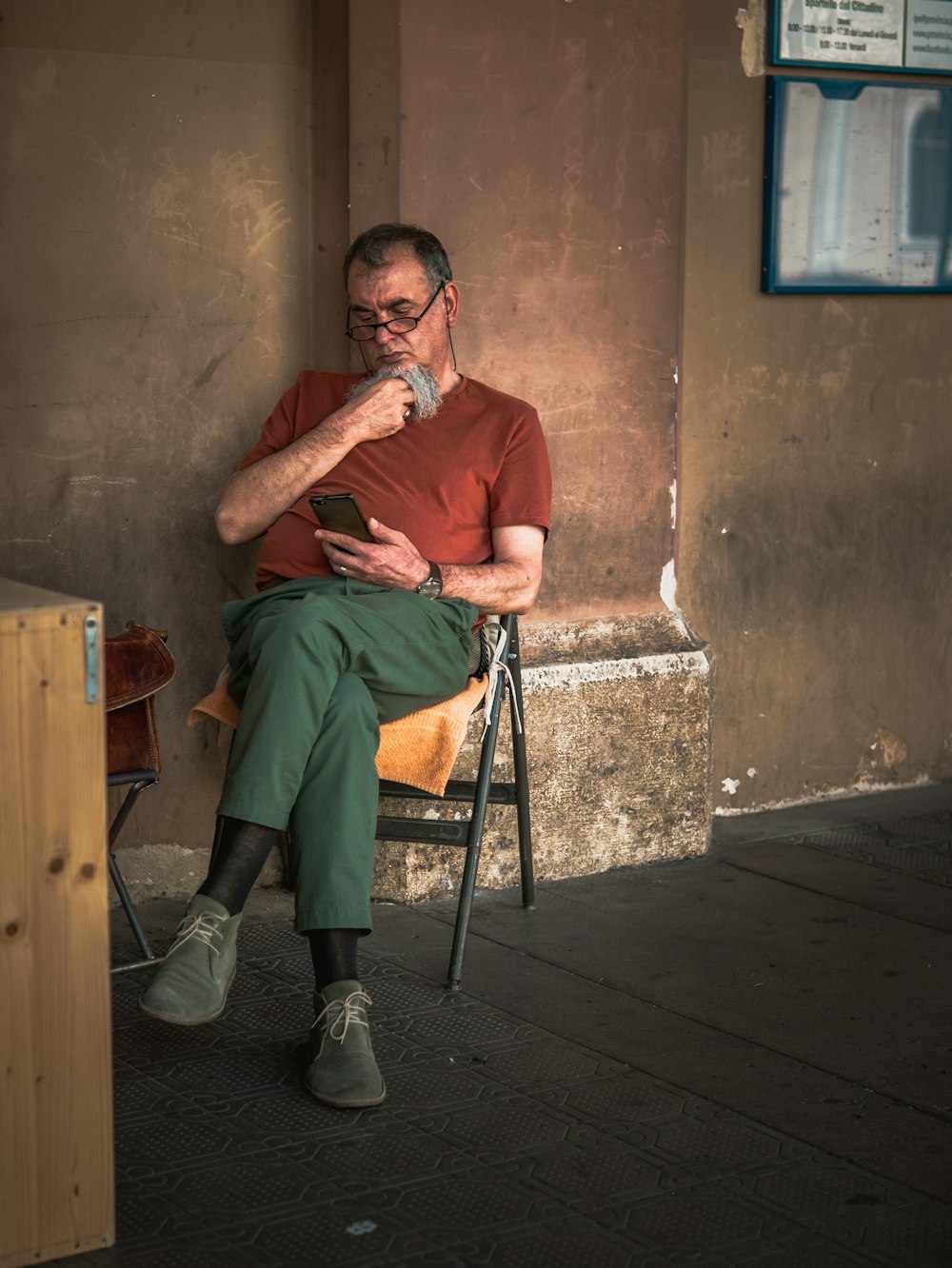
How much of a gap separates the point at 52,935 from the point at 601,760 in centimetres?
230

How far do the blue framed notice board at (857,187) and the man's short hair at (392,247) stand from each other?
56.7 inches

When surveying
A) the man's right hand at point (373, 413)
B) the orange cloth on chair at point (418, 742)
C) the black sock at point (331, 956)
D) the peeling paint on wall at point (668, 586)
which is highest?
the man's right hand at point (373, 413)

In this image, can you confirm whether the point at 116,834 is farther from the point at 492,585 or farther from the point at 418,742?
the point at 492,585

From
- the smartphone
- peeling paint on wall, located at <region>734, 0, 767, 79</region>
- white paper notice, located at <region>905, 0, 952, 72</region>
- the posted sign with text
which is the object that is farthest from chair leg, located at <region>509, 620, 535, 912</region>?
white paper notice, located at <region>905, 0, 952, 72</region>

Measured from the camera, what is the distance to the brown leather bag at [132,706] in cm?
348

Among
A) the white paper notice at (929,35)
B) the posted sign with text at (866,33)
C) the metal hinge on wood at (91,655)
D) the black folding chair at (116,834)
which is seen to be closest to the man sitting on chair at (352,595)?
the black folding chair at (116,834)

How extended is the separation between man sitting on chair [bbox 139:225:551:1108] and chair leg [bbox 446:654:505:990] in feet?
0.63

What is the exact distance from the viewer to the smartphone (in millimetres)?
3600

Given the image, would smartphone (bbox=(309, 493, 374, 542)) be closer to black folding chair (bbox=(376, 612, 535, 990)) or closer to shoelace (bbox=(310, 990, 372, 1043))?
black folding chair (bbox=(376, 612, 535, 990))

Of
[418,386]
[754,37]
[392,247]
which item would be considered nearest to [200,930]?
[418,386]

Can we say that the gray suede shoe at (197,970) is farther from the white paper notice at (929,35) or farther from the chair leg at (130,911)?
the white paper notice at (929,35)

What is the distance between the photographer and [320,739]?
10.6ft

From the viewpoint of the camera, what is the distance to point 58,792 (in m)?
2.39

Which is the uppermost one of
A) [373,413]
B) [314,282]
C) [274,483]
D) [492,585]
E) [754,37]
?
[754,37]
